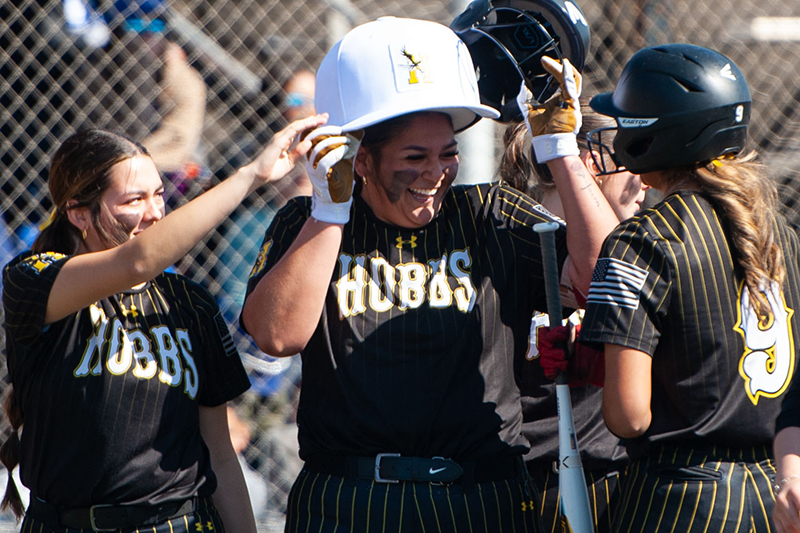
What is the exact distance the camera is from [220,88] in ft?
15.5

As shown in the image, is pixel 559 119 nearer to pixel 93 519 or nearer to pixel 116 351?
pixel 116 351

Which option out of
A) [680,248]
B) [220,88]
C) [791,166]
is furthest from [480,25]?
[791,166]

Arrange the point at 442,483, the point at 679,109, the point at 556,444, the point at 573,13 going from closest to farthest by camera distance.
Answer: the point at 679,109
the point at 442,483
the point at 573,13
the point at 556,444

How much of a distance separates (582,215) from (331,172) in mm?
663

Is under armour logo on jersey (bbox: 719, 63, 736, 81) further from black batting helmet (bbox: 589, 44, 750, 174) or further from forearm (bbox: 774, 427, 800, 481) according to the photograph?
forearm (bbox: 774, 427, 800, 481)

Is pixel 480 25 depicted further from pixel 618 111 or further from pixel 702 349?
pixel 702 349

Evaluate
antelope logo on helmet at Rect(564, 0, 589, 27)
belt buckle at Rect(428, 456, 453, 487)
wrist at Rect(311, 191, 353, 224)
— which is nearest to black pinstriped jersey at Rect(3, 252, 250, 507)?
wrist at Rect(311, 191, 353, 224)

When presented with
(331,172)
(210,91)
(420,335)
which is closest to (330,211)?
(331,172)

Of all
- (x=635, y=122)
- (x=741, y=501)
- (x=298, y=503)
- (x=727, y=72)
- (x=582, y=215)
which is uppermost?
(x=727, y=72)

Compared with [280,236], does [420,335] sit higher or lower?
lower

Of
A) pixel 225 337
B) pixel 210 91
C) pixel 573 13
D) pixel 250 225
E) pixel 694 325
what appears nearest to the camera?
pixel 694 325

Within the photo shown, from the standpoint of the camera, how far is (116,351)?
2.40 meters

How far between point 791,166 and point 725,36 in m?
1.10

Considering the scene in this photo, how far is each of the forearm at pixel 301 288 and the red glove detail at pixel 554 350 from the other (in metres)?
0.59
